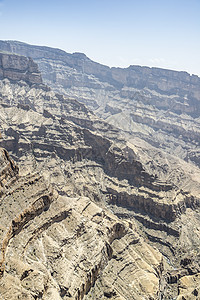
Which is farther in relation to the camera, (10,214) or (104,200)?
(104,200)

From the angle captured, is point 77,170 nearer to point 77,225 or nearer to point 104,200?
point 104,200

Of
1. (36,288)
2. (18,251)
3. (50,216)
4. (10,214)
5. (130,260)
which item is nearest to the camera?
(36,288)

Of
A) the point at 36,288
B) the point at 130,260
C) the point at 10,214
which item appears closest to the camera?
the point at 36,288

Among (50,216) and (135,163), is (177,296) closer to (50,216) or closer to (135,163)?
(50,216)

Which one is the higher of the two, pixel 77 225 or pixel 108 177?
pixel 77 225

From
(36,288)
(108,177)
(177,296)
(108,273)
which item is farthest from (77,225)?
(108,177)

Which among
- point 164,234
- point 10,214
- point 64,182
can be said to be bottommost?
point 164,234

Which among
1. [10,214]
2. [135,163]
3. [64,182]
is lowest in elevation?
[64,182]

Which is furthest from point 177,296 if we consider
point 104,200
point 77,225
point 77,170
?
point 77,170

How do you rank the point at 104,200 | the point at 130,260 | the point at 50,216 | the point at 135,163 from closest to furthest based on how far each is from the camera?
the point at 50,216
the point at 130,260
the point at 104,200
the point at 135,163
